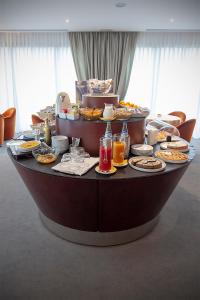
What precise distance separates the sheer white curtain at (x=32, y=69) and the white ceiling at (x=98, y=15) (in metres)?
0.61

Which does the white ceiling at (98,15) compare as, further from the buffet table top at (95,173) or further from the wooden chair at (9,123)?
the buffet table top at (95,173)

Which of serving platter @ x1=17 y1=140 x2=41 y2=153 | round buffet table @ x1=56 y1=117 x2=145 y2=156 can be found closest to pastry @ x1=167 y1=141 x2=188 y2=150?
round buffet table @ x1=56 y1=117 x2=145 y2=156

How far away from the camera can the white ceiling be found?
321 centimetres

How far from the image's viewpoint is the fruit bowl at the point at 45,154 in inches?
75.5

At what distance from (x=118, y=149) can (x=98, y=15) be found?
3.01m

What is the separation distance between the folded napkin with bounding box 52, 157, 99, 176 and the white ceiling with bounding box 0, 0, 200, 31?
244 centimetres

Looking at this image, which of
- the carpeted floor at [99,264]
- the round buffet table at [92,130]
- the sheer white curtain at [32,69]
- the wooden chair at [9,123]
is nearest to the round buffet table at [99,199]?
the carpeted floor at [99,264]

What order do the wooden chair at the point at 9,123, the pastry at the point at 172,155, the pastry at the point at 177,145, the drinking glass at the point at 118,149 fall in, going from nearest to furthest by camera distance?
the drinking glass at the point at 118,149
the pastry at the point at 172,155
the pastry at the point at 177,145
the wooden chair at the point at 9,123

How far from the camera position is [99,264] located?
1.81 metres

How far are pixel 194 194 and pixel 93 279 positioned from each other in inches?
73.1

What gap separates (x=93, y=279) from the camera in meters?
1.67

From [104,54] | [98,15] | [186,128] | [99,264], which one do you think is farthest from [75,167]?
[104,54]

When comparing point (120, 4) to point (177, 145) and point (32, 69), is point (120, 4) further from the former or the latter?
point (32, 69)

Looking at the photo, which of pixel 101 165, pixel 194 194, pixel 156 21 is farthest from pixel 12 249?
pixel 156 21
